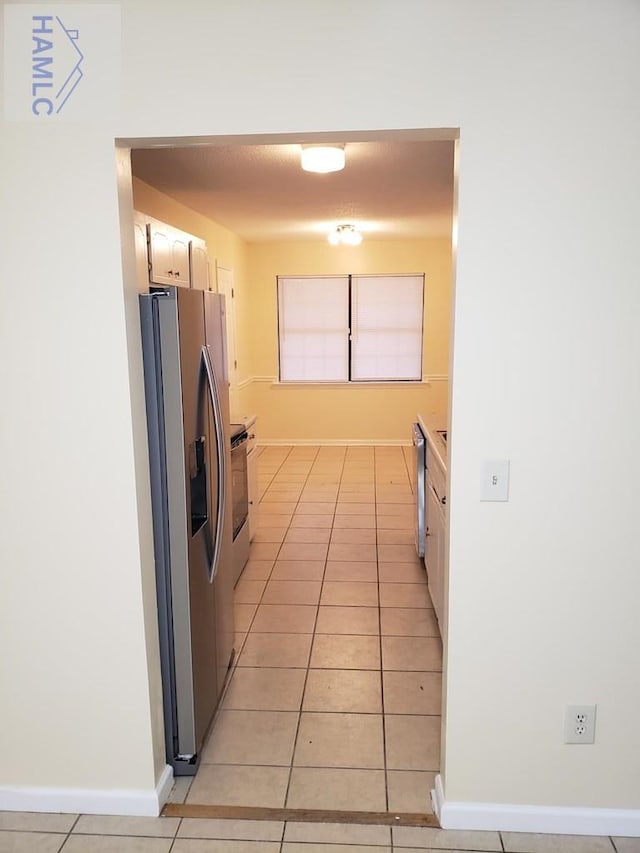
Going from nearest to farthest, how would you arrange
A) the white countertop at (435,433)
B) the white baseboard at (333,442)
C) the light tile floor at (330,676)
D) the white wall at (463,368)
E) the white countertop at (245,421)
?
the white wall at (463,368), the light tile floor at (330,676), the white countertop at (435,433), the white countertop at (245,421), the white baseboard at (333,442)

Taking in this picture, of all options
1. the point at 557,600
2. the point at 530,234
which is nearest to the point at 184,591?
the point at 557,600

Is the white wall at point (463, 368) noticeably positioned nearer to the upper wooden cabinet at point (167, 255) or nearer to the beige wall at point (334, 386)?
the upper wooden cabinet at point (167, 255)

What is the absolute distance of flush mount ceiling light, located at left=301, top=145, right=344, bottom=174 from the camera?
125 inches

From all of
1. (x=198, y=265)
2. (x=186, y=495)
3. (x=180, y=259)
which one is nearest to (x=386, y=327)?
(x=198, y=265)

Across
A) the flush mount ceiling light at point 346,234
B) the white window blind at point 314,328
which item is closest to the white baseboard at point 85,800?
the flush mount ceiling light at point 346,234

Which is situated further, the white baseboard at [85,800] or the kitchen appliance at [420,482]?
the kitchen appliance at [420,482]

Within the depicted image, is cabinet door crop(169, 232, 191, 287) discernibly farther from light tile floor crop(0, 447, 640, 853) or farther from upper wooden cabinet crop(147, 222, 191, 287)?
light tile floor crop(0, 447, 640, 853)

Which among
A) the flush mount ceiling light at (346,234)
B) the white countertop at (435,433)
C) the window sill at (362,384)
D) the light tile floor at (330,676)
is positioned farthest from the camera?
the window sill at (362,384)

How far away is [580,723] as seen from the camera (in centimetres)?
207

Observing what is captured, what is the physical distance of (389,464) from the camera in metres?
7.18

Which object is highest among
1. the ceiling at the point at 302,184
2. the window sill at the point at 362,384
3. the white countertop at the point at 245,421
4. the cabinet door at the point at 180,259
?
the ceiling at the point at 302,184

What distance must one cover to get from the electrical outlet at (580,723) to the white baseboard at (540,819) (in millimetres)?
241

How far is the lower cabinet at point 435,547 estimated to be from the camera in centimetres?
308

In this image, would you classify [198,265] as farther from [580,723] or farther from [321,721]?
[580,723]
